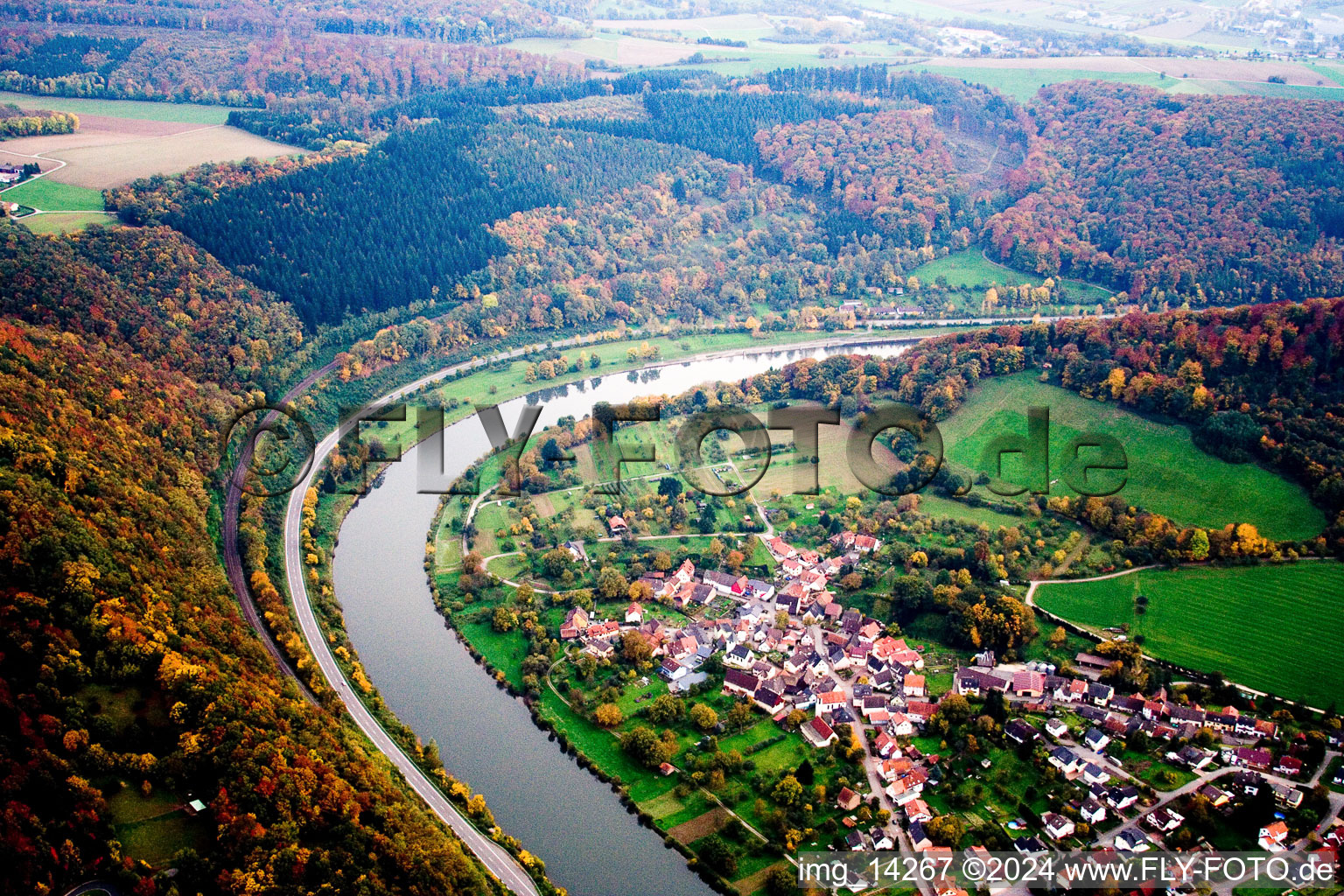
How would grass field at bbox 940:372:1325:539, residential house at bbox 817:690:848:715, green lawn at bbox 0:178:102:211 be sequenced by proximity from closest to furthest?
residential house at bbox 817:690:848:715 → grass field at bbox 940:372:1325:539 → green lawn at bbox 0:178:102:211

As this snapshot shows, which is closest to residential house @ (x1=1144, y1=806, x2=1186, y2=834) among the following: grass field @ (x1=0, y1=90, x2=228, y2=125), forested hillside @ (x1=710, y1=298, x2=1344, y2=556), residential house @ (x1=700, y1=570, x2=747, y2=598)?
forested hillside @ (x1=710, y1=298, x2=1344, y2=556)

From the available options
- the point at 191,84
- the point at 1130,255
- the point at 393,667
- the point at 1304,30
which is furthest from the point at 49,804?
the point at 1304,30

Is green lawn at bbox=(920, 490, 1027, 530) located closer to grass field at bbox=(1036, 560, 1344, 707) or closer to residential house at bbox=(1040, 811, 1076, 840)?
grass field at bbox=(1036, 560, 1344, 707)

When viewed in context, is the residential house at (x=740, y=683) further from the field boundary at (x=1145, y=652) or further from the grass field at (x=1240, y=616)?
the grass field at (x=1240, y=616)

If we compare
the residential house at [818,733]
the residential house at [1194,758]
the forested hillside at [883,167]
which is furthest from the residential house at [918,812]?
the forested hillside at [883,167]

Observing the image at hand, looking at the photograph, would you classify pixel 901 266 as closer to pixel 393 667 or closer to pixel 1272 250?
pixel 1272 250

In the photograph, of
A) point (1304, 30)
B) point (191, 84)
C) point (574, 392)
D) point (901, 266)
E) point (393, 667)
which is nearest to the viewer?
point (393, 667)

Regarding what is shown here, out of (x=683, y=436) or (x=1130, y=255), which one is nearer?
(x=683, y=436)
